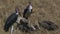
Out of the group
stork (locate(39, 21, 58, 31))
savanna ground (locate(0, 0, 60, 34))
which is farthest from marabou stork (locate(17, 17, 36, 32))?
savanna ground (locate(0, 0, 60, 34))

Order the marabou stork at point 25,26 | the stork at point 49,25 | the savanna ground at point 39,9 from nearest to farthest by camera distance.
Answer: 1. the marabou stork at point 25,26
2. the stork at point 49,25
3. the savanna ground at point 39,9

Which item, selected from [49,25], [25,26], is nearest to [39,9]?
[49,25]

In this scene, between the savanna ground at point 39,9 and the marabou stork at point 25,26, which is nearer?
the marabou stork at point 25,26

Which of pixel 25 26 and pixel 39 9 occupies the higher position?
pixel 25 26

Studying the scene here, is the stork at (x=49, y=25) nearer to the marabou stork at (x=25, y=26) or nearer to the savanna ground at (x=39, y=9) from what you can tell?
the marabou stork at (x=25, y=26)

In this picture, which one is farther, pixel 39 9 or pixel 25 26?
pixel 39 9

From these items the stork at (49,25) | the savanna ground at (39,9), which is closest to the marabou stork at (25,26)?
the stork at (49,25)

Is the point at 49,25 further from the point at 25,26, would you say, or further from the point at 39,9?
the point at 39,9

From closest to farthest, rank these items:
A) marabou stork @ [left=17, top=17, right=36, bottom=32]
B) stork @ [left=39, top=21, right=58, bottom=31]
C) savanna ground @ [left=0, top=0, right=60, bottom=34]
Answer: marabou stork @ [left=17, top=17, right=36, bottom=32]
stork @ [left=39, top=21, right=58, bottom=31]
savanna ground @ [left=0, top=0, right=60, bottom=34]

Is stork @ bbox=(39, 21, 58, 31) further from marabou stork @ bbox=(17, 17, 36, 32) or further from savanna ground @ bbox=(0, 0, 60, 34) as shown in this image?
savanna ground @ bbox=(0, 0, 60, 34)

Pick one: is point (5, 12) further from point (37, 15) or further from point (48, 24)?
point (48, 24)

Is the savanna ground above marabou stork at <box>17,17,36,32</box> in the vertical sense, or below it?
below

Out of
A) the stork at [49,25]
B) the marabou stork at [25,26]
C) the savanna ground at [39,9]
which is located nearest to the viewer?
the marabou stork at [25,26]

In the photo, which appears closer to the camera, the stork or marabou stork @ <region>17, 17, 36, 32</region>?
marabou stork @ <region>17, 17, 36, 32</region>
